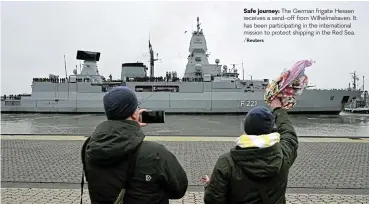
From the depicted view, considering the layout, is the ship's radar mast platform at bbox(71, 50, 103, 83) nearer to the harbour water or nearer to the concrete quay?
the harbour water

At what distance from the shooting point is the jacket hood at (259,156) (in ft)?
6.75

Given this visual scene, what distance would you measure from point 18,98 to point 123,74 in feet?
52.9

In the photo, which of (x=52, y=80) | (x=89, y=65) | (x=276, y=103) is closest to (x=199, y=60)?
(x=89, y=65)

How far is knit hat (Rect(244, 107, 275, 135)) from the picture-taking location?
2.16 m

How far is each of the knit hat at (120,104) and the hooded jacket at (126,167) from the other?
44 millimetres

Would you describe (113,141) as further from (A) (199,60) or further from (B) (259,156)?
(A) (199,60)

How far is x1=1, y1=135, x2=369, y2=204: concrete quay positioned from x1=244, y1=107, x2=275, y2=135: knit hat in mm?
3055

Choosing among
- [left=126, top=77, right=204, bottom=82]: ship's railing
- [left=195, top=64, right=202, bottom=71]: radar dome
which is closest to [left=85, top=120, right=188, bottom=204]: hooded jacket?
[left=126, top=77, right=204, bottom=82]: ship's railing

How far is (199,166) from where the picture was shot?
7.81 m

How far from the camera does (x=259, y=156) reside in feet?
6.84

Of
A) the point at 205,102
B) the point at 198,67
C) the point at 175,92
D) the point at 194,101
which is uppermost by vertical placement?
the point at 198,67

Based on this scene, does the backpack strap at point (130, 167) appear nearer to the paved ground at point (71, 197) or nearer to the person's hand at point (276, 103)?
the person's hand at point (276, 103)

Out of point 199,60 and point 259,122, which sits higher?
point 199,60

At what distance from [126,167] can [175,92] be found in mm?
44943
